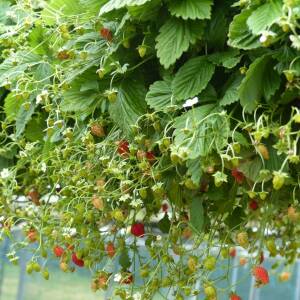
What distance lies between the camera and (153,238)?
1205mm

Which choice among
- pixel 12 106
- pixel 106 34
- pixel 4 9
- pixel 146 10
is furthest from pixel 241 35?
pixel 4 9

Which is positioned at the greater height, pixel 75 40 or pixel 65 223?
pixel 75 40

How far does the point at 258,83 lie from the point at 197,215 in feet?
1.12

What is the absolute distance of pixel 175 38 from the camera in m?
0.85

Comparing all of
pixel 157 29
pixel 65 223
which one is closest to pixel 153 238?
pixel 65 223

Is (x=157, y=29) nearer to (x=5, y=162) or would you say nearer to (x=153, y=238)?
(x=153, y=238)

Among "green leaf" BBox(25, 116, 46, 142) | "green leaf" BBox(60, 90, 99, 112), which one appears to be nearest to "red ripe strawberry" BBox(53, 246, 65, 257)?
"green leaf" BBox(25, 116, 46, 142)

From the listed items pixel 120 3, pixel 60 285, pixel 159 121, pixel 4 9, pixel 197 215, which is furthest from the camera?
pixel 60 285

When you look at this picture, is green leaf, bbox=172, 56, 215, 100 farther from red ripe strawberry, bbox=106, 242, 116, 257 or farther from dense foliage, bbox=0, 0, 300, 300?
red ripe strawberry, bbox=106, 242, 116, 257

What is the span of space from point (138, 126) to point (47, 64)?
34cm

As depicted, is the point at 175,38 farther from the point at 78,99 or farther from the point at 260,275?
the point at 260,275

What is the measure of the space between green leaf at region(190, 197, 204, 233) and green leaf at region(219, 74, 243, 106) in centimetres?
25

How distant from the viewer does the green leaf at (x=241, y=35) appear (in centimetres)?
77

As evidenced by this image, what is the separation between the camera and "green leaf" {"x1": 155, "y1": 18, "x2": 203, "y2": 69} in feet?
2.75
